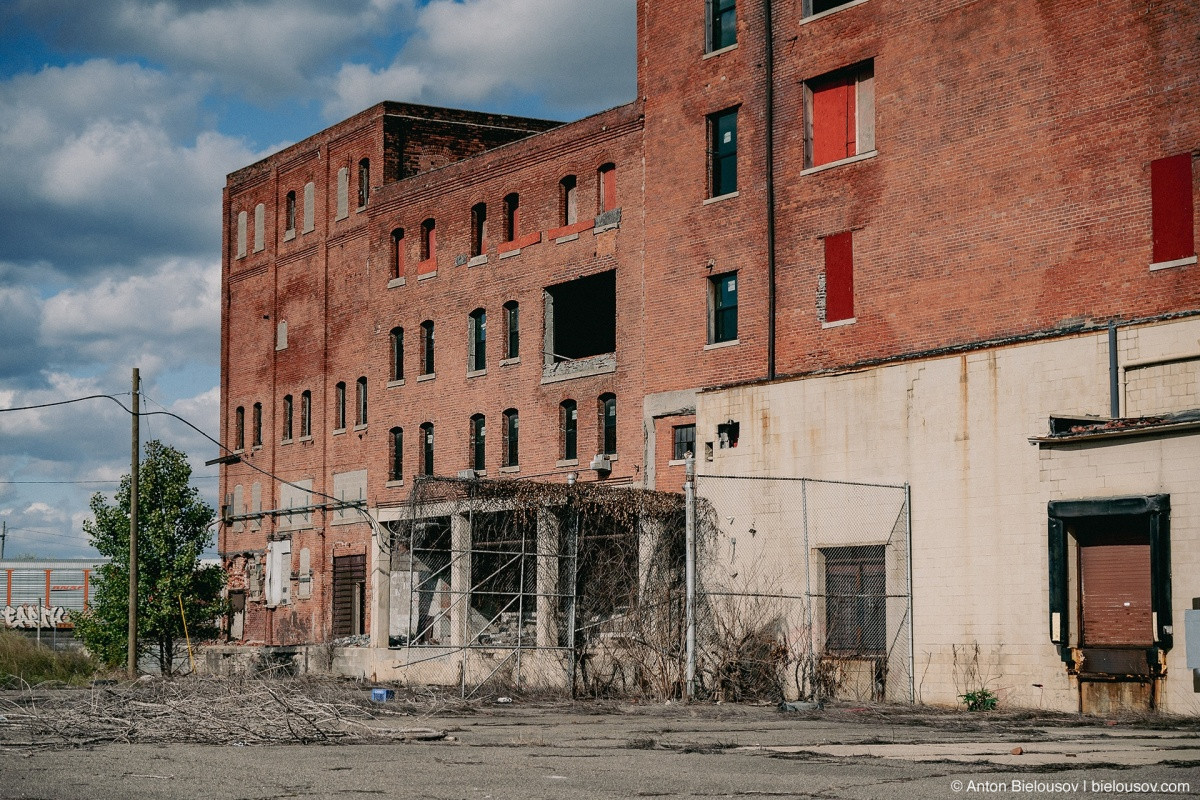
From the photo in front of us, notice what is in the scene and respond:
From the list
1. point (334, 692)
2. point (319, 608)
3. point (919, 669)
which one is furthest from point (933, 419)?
point (319, 608)

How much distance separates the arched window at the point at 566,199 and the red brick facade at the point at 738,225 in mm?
87

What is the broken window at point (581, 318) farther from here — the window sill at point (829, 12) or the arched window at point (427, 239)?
the window sill at point (829, 12)

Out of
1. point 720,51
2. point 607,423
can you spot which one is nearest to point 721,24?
point 720,51

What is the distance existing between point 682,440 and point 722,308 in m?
3.15

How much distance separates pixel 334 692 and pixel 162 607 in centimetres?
2129

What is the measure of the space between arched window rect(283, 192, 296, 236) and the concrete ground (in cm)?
3532

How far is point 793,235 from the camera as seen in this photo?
31.4 metres

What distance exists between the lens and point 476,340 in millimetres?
41500

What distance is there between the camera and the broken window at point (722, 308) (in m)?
32.8

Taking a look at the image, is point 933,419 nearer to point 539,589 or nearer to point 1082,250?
point 1082,250

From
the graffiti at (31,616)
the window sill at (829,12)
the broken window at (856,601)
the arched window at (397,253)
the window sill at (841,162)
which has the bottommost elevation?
the graffiti at (31,616)

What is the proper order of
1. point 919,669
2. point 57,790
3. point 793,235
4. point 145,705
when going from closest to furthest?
1. point 57,790
2. point 145,705
3. point 919,669
4. point 793,235

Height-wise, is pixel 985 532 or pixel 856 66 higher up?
pixel 856 66

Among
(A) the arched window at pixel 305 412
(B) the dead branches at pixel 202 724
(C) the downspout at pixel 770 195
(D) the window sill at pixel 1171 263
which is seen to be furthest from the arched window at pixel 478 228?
(B) the dead branches at pixel 202 724
